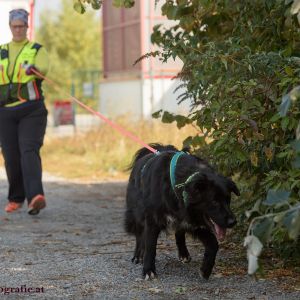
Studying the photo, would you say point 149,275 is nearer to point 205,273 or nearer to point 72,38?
point 205,273

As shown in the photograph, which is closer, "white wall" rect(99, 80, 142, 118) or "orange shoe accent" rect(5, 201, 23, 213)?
"orange shoe accent" rect(5, 201, 23, 213)

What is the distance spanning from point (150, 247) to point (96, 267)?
1.71ft

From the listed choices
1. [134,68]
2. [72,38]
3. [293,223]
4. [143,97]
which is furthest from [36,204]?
[72,38]

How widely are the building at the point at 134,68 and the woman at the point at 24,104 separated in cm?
1070

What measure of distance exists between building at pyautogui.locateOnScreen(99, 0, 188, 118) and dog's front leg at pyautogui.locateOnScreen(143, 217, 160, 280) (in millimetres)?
13485

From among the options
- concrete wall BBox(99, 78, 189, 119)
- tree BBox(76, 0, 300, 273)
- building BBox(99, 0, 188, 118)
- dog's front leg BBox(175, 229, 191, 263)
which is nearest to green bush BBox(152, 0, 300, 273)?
tree BBox(76, 0, 300, 273)

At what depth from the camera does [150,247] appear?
5.14 m

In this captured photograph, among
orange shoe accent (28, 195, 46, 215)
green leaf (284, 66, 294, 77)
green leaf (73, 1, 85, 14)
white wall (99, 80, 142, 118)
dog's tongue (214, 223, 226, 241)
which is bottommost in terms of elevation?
white wall (99, 80, 142, 118)

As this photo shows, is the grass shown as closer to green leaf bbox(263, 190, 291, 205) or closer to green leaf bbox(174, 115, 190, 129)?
green leaf bbox(174, 115, 190, 129)

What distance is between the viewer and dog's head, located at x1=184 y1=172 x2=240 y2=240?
4.70m

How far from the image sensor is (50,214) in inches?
326

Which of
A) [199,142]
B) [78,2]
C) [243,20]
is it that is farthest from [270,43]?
[78,2]

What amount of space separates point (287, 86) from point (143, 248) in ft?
5.92

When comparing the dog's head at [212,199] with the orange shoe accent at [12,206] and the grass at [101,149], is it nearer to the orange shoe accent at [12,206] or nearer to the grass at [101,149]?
the orange shoe accent at [12,206]
